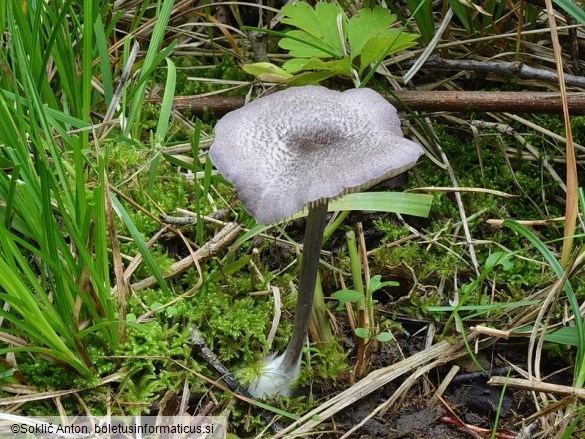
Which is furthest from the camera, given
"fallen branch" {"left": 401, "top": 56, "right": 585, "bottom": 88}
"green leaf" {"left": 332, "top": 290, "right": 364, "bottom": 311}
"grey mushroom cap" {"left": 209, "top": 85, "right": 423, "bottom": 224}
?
"fallen branch" {"left": 401, "top": 56, "right": 585, "bottom": 88}

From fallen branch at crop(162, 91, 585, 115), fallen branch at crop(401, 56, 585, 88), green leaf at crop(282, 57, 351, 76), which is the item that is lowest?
fallen branch at crop(162, 91, 585, 115)

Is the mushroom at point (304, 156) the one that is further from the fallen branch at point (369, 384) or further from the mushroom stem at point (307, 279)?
the fallen branch at point (369, 384)

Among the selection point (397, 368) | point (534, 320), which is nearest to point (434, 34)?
point (534, 320)

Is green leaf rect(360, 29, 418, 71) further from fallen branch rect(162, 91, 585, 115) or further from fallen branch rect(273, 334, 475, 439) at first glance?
fallen branch rect(273, 334, 475, 439)

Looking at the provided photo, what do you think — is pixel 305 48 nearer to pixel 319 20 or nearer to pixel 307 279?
pixel 319 20

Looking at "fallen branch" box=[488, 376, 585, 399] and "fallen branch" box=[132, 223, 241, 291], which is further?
"fallen branch" box=[132, 223, 241, 291]

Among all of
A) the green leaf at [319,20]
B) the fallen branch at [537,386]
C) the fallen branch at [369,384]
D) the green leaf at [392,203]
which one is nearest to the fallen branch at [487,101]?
the green leaf at [319,20]

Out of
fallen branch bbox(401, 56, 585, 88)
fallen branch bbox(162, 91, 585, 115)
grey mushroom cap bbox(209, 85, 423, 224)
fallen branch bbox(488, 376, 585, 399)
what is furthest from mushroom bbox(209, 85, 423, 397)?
fallen branch bbox(401, 56, 585, 88)

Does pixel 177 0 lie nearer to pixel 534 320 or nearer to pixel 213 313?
pixel 213 313
